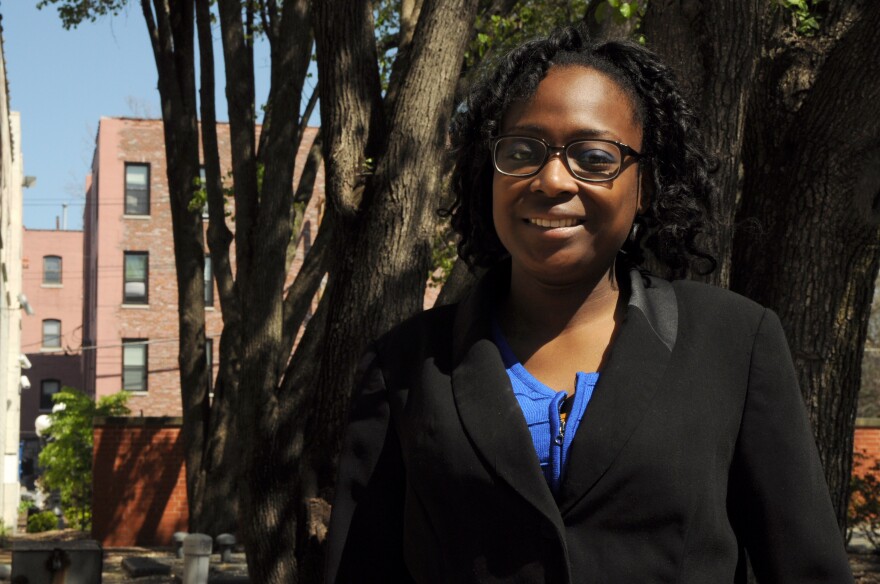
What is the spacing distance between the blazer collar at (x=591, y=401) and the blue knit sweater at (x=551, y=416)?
0.11ft

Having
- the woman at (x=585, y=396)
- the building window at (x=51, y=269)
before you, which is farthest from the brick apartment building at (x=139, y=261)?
the woman at (x=585, y=396)

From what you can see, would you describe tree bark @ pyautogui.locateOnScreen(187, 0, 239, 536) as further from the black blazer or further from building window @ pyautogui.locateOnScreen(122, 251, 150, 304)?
building window @ pyautogui.locateOnScreen(122, 251, 150, 304)

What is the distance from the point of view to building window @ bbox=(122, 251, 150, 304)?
43719 mm

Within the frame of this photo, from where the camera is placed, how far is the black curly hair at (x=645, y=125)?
93.7 inches

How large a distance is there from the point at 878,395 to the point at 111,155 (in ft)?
85.9

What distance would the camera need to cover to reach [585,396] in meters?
2.17

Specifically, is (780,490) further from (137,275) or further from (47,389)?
(47,389)

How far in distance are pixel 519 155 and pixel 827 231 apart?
2.74 m

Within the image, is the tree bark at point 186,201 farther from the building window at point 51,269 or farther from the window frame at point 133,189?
the building window at point 51,269

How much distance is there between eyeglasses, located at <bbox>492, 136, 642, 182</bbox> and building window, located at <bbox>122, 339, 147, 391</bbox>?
42.6 meters

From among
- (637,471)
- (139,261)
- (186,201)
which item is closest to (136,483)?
(186,201)

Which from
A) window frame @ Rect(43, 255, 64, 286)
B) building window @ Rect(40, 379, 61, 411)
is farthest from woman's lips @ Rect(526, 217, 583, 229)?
window frame @ Rect(43, 255, 64, 286)

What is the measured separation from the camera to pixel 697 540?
2090 mm

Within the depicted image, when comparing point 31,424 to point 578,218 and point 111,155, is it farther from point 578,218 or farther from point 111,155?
point 578,218
